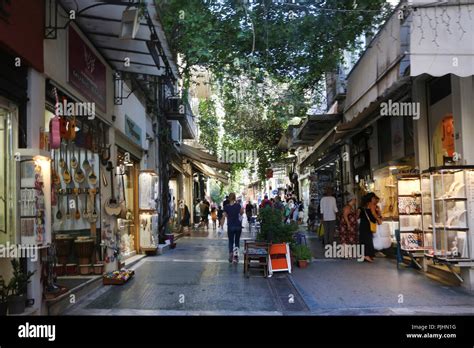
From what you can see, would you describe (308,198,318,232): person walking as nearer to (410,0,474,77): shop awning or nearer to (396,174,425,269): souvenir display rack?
(396,174,425,269): souvenir display rack

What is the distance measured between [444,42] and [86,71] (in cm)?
606

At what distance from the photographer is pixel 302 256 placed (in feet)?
38.7

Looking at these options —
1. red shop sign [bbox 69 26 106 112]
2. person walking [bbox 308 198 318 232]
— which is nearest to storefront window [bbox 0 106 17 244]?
red shop sign [bbox 69 26 106 112]

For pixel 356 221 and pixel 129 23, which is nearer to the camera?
pixel 129 23

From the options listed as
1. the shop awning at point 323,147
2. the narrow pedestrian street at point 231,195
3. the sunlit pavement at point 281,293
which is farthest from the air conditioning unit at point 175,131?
the sunlit pavement at point 281,293

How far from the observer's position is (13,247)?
21.5 feet

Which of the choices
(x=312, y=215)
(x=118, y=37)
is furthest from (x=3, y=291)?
(x=312, y=215)

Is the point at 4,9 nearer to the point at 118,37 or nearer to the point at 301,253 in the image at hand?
the point at 118,37

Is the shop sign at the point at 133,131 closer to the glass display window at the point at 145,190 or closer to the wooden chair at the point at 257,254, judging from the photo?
the glass display window at the point at 145,190

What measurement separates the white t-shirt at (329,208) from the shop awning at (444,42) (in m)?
7.20

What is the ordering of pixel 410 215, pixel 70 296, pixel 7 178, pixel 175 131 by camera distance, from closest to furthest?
pixel 7 178, pixel 70 296, pixel 410 215, pixel 175 131

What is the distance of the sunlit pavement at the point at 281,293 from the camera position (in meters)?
7.48

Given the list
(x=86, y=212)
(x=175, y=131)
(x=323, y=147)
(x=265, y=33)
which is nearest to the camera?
(x=86, y=212)
